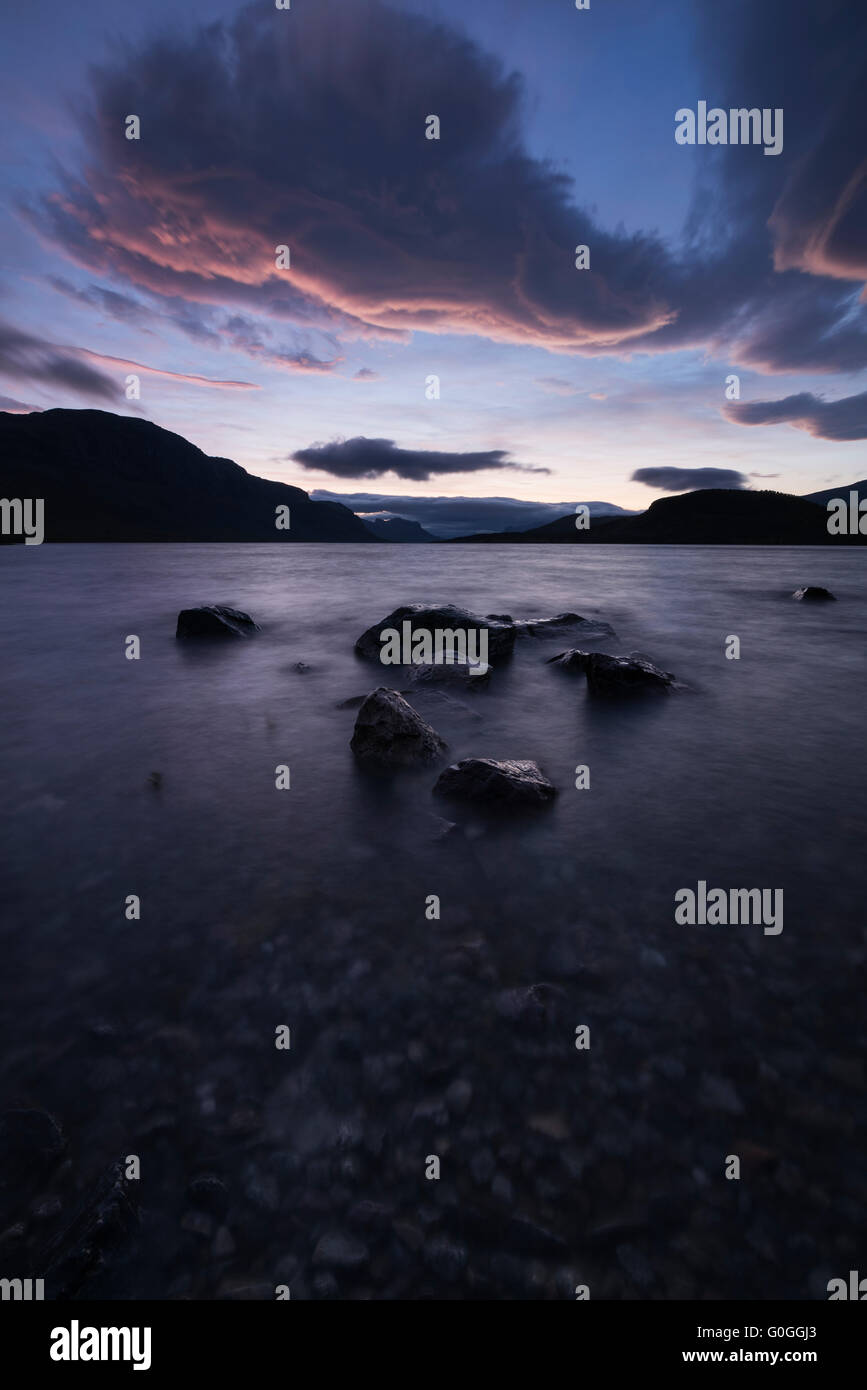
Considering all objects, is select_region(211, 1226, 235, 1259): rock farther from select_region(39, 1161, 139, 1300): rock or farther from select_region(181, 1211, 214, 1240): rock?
select_region(39, 1161, 139, 1300): rock

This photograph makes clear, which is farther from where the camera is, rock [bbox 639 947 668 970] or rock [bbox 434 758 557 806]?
rock [bbox 434 758 557 806]

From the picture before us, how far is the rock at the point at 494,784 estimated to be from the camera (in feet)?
20.0

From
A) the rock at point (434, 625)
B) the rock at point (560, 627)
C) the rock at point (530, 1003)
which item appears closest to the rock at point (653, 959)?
the rock at point (530, 1003)

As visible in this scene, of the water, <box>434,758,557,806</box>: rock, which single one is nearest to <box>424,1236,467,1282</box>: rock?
the water

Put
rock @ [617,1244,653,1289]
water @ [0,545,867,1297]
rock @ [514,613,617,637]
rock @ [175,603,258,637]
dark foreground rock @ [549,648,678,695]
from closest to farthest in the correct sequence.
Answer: rock @ [617,1244,653,1289] → water @ [0,545,867,1297] → dark foreground rock @ [549,648,678,695] → rock @ [175,603,258,637] → rock @ [514,613,617,637]

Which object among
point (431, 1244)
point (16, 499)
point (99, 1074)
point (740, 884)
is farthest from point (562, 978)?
point (16, 499)

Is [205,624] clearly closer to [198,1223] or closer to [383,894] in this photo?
[383,894]

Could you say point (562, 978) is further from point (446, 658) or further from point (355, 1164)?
point (446, 658)

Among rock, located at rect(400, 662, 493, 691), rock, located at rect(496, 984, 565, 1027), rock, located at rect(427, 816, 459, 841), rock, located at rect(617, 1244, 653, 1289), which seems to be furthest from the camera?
rock, located at rect(400, 662, 493, 691)

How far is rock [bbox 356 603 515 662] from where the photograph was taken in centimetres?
1366

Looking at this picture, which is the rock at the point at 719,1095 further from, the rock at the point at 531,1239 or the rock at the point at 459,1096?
the rock at the point at 459,1096

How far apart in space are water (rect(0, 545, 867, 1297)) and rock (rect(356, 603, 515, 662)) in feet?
10.3

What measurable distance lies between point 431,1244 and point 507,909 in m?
2.23

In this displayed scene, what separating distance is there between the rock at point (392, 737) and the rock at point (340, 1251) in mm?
4912
